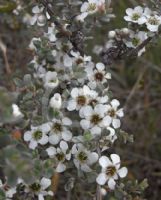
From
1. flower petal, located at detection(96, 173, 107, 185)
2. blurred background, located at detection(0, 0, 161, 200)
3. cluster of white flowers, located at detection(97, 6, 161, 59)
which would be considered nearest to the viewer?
flower petal, located at detection(96, 173, 107, 185)

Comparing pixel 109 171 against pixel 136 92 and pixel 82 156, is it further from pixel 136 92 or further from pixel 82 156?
pixel 136 92

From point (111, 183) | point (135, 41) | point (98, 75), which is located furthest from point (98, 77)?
point (111, 183)

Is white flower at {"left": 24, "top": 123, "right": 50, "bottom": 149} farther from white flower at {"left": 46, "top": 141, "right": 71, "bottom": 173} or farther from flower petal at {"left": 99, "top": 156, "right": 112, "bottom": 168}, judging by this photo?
flower petal at {"left": 99, "top": 156, "right": 112, "bottom": 168}

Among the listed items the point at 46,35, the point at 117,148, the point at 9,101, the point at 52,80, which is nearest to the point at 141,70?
the point at 117,148

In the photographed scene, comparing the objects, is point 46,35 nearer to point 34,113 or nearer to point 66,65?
point 66,65

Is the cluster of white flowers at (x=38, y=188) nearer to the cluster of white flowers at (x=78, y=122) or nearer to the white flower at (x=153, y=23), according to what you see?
the cluster of white flowers at (x=78, y=122)

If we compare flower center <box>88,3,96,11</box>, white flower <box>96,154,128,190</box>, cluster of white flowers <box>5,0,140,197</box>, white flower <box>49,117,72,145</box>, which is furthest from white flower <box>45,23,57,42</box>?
white flower <box>96,154,128,190</box>
